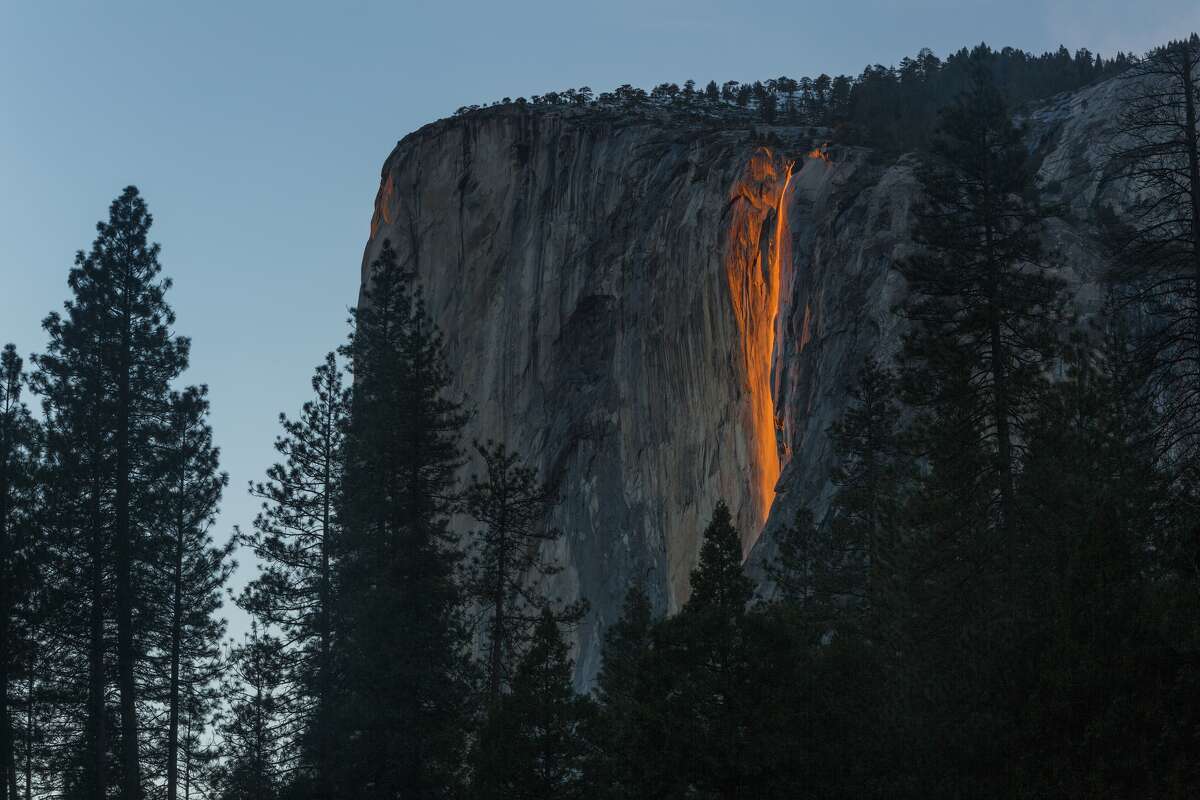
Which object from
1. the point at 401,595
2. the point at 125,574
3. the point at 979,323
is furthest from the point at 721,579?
the point at 125,574

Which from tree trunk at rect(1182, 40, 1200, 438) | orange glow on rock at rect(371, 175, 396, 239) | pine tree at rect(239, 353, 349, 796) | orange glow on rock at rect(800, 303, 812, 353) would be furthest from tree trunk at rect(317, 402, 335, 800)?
orange glow on rock at rect(371, 175, 396, 239)

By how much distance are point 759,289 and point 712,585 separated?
39927mm

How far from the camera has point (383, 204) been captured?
307 feet

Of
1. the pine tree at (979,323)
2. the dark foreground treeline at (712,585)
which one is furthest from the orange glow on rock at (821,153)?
the pine tree at (979,323)

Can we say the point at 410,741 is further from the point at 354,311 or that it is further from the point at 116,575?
the point at 354,311

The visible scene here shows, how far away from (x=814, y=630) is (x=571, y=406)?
153 feet

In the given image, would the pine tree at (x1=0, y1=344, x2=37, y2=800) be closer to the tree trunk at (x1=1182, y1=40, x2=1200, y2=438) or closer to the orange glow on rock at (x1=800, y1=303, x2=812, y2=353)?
the tree trunk at (x1=1182, y1=40, x2=1200, y2=438)

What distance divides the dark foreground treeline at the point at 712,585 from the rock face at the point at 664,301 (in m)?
15.4

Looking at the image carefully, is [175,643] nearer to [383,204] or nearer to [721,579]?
[721,579]

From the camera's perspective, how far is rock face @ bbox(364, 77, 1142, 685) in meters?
52.8

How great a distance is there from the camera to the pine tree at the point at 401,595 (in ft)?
88.9

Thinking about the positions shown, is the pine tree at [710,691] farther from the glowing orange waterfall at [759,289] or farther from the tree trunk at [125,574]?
the glowing orange waterfall at [759,289]

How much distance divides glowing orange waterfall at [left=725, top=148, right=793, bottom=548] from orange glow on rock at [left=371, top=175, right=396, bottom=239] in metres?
33.9

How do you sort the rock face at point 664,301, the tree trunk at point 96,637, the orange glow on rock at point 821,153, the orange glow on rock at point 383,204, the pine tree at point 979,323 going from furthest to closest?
the orange glow on rock at point 383,204 < the orange glow on rock at point 821,153 < the rock face at point 664,301 < the tree trunk at point 96,637 < the pine tree at point 979,323
